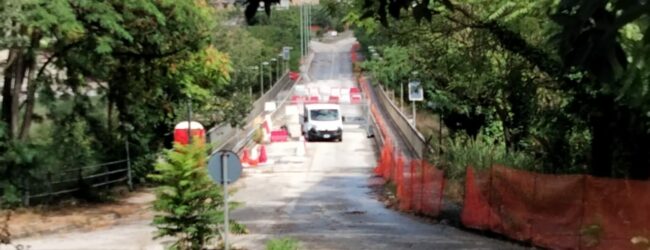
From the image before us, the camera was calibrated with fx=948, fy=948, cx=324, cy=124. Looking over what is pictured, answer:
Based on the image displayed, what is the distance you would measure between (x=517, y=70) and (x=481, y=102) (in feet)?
38.7

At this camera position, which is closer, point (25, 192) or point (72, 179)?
point (25, 192)

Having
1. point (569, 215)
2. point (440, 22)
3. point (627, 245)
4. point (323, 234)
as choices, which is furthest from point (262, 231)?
point (627, 245)

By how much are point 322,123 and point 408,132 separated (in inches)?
485

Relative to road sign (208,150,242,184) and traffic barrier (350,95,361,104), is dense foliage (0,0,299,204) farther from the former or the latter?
traffic barrier (350,95,361,104)

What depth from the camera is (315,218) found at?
24516 millimetres

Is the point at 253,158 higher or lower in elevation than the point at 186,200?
lower

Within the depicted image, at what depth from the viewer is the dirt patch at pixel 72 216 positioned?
22.2 m

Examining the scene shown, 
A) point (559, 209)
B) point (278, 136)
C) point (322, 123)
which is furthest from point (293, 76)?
point (559, 209)

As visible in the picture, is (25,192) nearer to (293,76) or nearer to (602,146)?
(602,146)

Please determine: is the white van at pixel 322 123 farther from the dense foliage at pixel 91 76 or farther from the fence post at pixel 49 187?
the fence post at pixel 49 187

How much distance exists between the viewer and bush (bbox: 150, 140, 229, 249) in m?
14.1

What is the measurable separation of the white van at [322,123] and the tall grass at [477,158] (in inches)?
999

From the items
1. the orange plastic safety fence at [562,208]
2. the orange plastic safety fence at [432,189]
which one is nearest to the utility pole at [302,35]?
the orange plastic safety fence at [432,189]

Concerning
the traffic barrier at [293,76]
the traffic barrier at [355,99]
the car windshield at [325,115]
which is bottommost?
the car windshield at [325,115]
